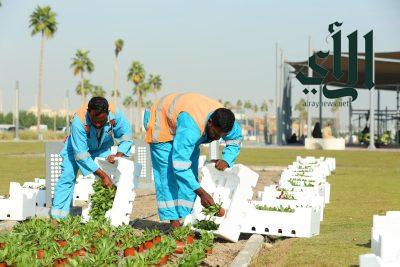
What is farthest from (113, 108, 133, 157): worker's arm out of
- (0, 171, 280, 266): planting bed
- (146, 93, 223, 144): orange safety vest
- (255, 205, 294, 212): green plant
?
(255, 205, 294, 212): green plant

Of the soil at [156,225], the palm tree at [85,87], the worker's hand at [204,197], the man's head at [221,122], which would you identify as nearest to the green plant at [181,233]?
the soil at [156,225]

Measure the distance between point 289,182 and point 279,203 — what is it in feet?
10.9

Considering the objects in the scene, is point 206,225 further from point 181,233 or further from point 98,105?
point 98,105

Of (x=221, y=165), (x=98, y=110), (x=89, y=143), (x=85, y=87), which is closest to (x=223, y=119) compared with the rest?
(x=221, y=165)

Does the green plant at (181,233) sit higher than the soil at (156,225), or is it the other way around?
the green plant at (181,233)

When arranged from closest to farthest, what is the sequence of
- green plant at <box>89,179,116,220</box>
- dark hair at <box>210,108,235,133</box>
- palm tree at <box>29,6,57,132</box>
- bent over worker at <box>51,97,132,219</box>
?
1. dark hair at <box>210,108,235,133</box>
2. bent over worker at <box>51,97,132,219</box>
3. green plant at <box>89,179,116,220</box>
4. palm tree at <box>29,6,57,132</box>

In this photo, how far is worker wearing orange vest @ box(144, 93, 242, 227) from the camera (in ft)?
25.8

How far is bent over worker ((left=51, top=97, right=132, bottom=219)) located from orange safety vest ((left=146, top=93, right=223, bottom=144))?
0.57 m

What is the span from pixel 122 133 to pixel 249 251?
2.74m

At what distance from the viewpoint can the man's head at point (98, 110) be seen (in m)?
8.43

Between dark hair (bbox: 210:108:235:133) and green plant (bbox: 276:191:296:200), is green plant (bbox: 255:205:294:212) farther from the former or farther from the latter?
dark hair (bbox: 210:108:235:133)

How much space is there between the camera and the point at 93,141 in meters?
9.23

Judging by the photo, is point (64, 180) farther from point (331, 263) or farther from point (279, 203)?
point (331, 263)

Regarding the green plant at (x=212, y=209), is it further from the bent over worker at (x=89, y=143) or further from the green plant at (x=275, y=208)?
the bent over worker at (x=89, y=143)
